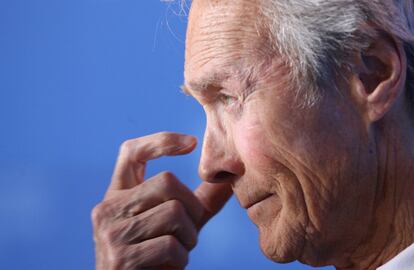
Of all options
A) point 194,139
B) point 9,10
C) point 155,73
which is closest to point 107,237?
point 194,139

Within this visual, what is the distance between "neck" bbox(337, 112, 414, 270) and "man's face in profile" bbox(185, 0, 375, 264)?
2 cm

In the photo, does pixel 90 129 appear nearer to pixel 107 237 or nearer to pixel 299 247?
pixel 107 237

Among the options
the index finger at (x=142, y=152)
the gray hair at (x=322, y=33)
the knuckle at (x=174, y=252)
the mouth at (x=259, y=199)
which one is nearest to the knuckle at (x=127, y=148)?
the index finger at (x=142, y=152)

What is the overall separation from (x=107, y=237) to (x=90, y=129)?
0.56 metres

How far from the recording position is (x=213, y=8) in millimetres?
1233

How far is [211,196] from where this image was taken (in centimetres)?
150

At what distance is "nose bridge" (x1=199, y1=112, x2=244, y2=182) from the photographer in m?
1.23

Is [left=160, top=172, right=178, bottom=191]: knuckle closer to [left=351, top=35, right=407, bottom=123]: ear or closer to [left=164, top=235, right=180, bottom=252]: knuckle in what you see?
[left=164, top=235, right=180, bottom=252]: knuckle

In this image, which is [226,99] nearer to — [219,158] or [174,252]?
[219,158]

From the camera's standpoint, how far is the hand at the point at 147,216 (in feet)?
4.50

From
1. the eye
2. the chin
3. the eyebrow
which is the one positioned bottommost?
the chin

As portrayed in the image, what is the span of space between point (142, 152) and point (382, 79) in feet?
1.78

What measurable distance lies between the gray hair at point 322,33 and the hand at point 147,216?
0.37 metres

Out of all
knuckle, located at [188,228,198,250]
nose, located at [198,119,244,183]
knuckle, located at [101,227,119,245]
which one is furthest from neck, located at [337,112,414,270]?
knuckle, located at [101,227,119,245]
